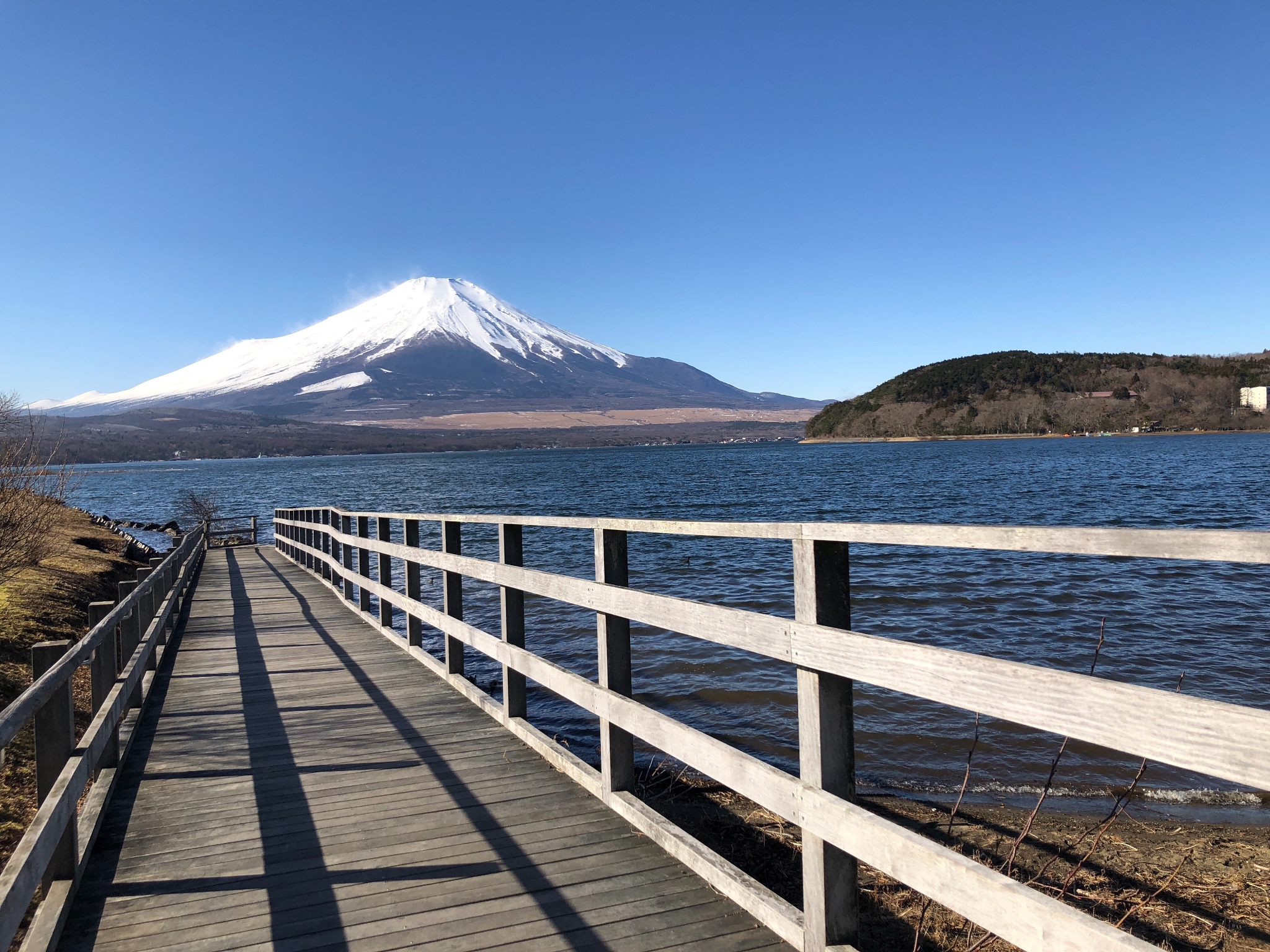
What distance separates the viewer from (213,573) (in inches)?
696

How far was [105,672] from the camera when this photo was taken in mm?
4613

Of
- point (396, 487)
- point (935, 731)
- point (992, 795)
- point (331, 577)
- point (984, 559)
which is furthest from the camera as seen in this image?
point (396, 487)

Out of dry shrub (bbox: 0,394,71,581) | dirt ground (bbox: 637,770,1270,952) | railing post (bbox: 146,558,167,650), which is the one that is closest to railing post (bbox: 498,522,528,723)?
dirt ground (bbox: 637,770,1270,952)

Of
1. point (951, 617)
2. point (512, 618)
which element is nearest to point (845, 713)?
point (512, 618)

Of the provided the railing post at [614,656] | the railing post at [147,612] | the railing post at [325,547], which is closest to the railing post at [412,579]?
the railing post at [147,612]

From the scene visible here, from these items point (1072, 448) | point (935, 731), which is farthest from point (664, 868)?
point (1072, 448)

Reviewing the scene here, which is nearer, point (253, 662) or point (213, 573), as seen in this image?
point (253, 662)

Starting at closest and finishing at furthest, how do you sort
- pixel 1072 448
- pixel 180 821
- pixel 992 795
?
pixel 180 821, pixel 992 795, pixel 1072 448

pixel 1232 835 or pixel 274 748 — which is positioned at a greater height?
pixel 274 748

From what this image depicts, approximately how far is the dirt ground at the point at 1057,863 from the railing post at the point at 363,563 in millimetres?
5290

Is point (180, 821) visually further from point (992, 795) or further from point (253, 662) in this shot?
point (992, 795)

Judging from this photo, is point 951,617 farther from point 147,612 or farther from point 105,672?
point 105,672

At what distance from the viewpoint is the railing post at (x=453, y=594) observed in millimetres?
6652

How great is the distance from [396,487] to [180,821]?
226 ft
